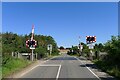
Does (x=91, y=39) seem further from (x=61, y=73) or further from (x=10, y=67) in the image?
(x=61, y=73)

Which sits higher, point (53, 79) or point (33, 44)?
point (33, 44)

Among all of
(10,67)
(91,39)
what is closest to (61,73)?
(10,67)

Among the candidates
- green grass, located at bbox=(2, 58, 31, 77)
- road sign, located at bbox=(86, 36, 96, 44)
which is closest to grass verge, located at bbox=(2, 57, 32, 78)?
green grass, located at bbox=(2, 58, 31, 77)

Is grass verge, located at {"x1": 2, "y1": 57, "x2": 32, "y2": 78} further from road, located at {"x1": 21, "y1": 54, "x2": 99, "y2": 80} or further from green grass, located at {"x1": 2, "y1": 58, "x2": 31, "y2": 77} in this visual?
road, located at {"x1": 21, "y1": 54, "x2": 99, "y2": 80}

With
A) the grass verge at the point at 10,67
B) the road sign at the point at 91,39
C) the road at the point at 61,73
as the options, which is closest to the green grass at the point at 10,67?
the grass verge at the point at 10,67

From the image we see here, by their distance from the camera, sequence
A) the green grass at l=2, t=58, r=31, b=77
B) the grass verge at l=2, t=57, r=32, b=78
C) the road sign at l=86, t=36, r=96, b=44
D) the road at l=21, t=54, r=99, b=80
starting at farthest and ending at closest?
the road sign at l=86, t=36, r=96, b=44, the green grass at l=2, t=58, r=31, b=77, the grass verge at l=2, t=57, r=32, b=78, the road at l=21, t=54, r=99, b=80

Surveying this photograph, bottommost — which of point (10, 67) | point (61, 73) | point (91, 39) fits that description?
point (61, 73)

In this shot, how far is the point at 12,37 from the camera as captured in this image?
81938 mm

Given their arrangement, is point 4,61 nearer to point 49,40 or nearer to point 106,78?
point 106,78

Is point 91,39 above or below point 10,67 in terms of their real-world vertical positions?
above

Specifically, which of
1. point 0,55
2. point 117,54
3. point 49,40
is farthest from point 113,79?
point 49,40

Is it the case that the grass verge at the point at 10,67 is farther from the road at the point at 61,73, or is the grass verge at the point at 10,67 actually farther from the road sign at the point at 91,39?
the road sign at the point at 91,39

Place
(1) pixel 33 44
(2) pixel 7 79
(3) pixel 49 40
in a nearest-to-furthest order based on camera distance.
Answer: (2) pixel 7 79 → (1) pixel 33 44 → (3) pixel 49 40

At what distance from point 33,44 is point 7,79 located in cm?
3263
